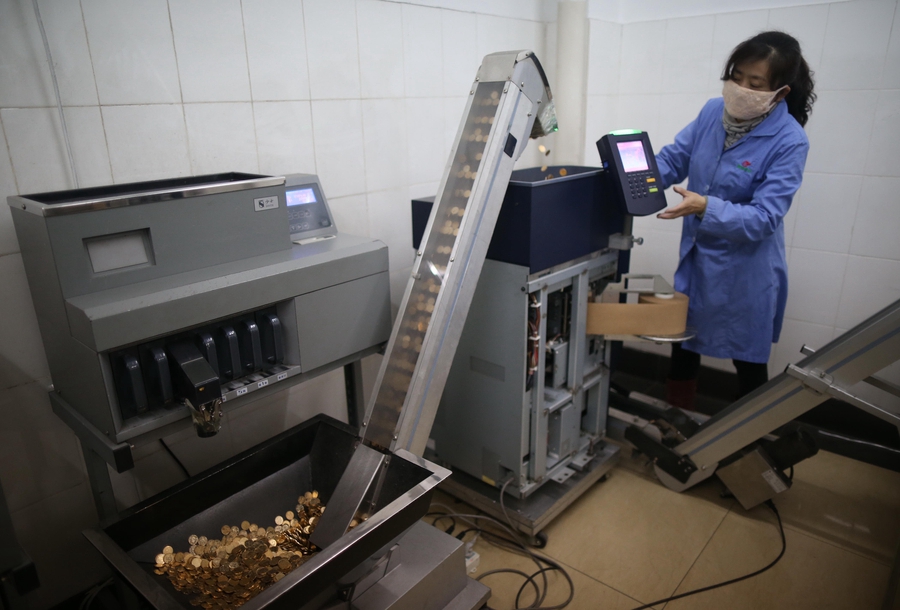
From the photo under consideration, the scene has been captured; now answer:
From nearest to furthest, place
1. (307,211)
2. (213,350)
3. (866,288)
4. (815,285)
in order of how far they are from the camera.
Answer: (213,350) → (307,211) → (866,288) → (815,285)

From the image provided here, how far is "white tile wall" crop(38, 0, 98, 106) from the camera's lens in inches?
54.2

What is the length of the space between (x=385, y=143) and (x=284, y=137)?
0.43 metres

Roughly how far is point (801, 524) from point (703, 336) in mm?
735

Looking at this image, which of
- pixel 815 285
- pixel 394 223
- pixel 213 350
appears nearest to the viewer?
pixel 213 350

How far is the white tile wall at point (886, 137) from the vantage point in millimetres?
2229

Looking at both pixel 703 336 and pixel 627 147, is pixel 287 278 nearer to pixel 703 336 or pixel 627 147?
pixel 627 147

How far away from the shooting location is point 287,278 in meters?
1.39

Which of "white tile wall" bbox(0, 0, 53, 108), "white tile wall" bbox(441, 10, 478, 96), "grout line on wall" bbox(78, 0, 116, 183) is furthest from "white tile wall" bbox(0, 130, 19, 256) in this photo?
"white tile wall" bbox(441, 10, 478, 96)

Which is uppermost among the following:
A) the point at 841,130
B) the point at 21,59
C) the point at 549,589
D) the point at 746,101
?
the point at 21,59

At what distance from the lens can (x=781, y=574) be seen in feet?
6.12

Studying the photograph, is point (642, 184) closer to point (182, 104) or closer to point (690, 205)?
point (690, 205)

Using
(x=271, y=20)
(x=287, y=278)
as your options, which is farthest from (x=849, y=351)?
(x=271, y=20)

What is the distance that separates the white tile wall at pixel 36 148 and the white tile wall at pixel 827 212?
266 centimetres

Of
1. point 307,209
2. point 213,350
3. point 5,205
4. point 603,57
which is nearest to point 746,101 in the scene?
point 603,57
